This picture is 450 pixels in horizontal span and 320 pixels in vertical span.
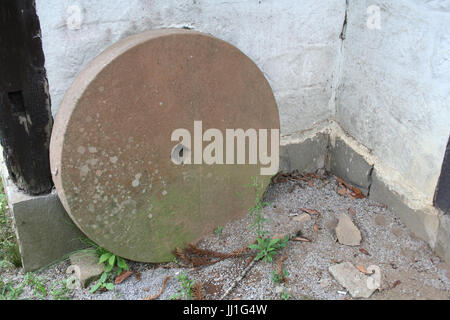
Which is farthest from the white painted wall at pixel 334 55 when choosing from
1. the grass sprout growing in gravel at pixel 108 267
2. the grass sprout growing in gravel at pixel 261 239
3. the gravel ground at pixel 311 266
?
the grass sprout growing in gravel at pixel 108 267

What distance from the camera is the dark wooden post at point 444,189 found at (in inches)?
87.4

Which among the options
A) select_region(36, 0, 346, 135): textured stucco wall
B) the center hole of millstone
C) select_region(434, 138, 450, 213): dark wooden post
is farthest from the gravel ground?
select_region(36, 0, 346, 135): textured stucco wall

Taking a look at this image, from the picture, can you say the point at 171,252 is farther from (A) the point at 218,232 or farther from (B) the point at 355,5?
(B) the point at 355,5

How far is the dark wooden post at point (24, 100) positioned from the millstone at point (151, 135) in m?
0.14

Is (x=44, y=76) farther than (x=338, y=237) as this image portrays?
No

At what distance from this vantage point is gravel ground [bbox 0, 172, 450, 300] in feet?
7.14

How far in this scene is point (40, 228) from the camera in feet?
7.54

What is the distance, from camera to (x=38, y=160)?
223 centimetres

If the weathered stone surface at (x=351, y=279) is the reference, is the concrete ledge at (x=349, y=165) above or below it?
above

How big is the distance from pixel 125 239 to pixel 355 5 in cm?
182

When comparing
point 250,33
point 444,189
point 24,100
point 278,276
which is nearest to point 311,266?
point 278,276

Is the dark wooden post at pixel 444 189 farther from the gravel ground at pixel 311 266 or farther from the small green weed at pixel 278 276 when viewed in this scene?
the small green weed at pixel 278 276

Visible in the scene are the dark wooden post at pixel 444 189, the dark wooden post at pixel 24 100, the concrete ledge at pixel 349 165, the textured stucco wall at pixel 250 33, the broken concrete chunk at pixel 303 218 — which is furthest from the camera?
the concrete ledge at pixel 349 165
